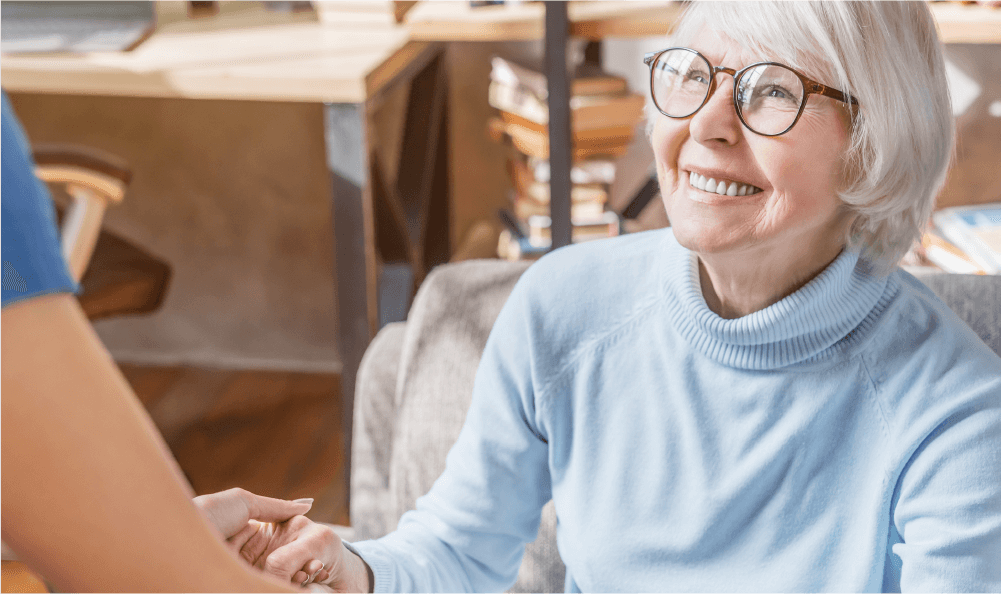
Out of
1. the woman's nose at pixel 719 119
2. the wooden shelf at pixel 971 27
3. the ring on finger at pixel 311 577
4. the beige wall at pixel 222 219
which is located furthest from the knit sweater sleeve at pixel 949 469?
the beige wall at pixel 222 219

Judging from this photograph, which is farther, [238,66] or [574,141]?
[574,141]

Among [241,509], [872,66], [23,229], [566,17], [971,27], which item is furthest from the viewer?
[566,17]

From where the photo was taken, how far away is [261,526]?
611 millimetres

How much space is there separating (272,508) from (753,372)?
1.46 ft

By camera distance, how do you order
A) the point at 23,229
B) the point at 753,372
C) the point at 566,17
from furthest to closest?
1. the point at 566,17
2. the point at 753,372
3. the point at 23,229

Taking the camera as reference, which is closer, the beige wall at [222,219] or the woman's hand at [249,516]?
the woman's hand at [249,516]

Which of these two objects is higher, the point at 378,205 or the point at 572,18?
the point at 572,18

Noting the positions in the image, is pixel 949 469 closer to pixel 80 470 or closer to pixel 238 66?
pixel 80 470

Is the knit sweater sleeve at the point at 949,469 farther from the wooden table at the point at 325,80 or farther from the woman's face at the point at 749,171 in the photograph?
the wooden table at the point at 325,80

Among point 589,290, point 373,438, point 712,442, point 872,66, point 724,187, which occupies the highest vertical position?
point 872,66

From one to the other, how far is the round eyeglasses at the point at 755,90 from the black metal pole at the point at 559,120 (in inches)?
30.9

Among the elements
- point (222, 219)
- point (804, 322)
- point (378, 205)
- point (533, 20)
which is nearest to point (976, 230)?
point (533, 20)

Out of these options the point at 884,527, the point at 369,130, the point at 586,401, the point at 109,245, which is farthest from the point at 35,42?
the point at 884,527

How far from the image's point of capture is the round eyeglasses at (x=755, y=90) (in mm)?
711
